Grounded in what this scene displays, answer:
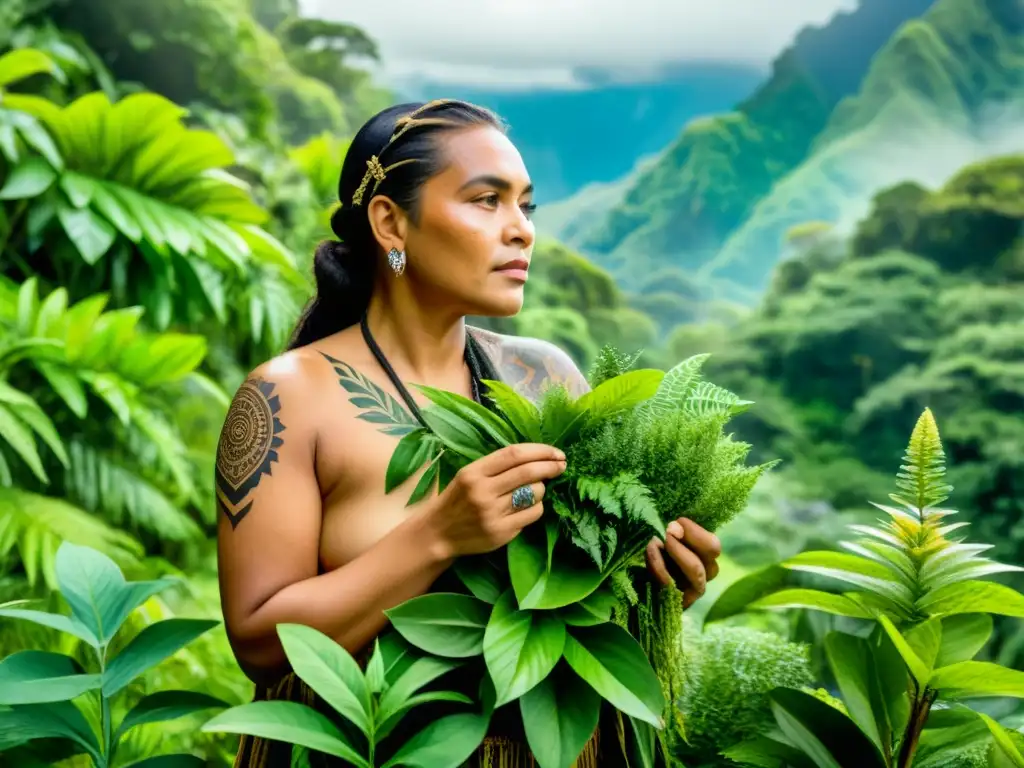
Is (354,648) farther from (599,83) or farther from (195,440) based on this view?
(599,83)

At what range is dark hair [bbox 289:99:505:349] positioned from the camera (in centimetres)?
149

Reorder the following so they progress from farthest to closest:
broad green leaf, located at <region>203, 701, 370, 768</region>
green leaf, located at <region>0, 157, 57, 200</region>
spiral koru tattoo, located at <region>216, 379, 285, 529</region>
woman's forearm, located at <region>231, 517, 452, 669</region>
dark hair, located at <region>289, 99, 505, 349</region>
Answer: green leaf, located at <region>0, 157, 57, 200</region> → dark hair, located at <region>289, 99, 505, 349</region> → spiral koru tattoo, located at <region>216, 379, 285, 529</region> → woman's forearm, located at <region>231, 517, 452, 669</region> → broad green leaf, located at <region>203, 701, 370, 768</region>

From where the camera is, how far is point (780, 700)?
1356 millimetres

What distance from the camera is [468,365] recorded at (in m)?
1.63

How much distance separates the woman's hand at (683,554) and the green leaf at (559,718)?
0.18 meters

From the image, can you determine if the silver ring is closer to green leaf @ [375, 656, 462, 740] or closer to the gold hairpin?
green leaf @ [375, 656, 462, 740]

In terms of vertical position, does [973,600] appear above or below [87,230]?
below

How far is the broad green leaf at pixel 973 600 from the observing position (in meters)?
1.25

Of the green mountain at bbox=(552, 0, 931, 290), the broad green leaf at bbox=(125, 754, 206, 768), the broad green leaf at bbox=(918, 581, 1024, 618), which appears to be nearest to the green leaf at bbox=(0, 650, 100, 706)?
the broad green leaf at bbox=(125, 754, 206, 768)

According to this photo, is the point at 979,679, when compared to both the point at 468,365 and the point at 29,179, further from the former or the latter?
the point at 29,179

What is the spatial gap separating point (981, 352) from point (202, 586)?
590cm

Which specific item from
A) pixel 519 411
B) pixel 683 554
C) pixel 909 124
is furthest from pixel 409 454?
pixel 909 124

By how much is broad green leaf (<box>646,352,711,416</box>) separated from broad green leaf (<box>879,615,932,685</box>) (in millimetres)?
348

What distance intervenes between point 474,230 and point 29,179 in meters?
2.34
